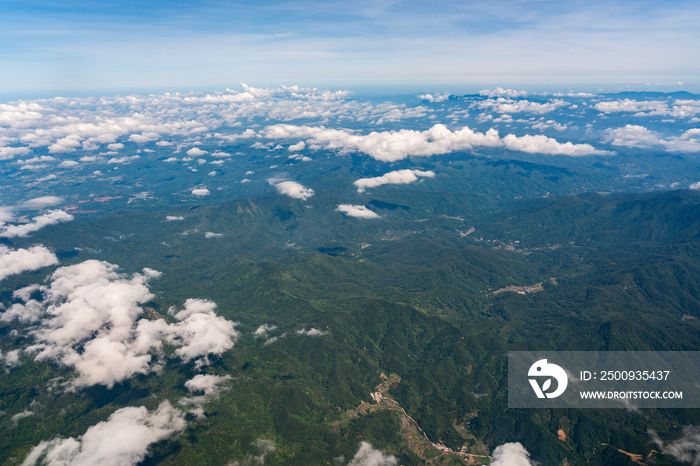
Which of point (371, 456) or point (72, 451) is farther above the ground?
point (72, 451)

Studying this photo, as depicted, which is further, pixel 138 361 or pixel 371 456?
pixel 138 361

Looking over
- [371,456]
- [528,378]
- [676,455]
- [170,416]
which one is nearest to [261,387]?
[170,416]

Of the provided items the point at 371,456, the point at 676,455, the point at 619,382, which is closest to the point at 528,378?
the point at 619,382

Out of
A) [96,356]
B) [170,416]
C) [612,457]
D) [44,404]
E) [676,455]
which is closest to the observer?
[676,455]

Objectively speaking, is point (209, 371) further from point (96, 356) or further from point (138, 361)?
point (96, 356)

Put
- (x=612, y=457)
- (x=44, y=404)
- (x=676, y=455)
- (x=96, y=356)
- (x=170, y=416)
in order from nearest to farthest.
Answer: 1. (x=676, y=455)
2. (x=612, y=457)
3. (x=170, y=416)
4. (x=44, y=404)
5. (x=96, y=356)

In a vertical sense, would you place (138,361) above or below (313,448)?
above

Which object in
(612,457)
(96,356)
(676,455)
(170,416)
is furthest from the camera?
(96,356)

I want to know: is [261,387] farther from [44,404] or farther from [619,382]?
[619,382]

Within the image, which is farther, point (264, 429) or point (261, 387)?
point (261, 387)
